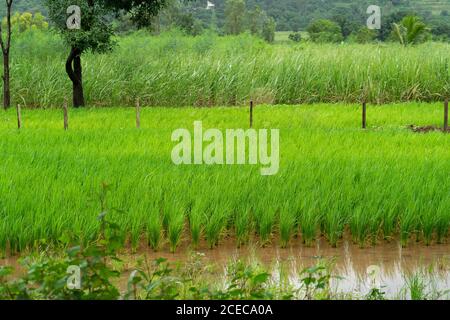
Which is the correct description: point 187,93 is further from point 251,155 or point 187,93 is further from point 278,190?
point 278,190

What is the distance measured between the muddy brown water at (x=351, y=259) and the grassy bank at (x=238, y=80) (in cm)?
1149

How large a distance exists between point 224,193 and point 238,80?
36.9 ft

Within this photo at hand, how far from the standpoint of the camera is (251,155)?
423 inches

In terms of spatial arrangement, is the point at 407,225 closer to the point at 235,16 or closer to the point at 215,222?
the point at 215,222

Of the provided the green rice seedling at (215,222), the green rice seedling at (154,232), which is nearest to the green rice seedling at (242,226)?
the green rice seedling at (215,222)

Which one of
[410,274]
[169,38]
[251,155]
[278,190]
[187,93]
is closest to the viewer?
[410,274]

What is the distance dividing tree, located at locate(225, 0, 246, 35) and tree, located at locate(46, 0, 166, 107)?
127 feet

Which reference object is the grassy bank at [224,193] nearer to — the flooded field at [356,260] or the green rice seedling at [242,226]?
the green rice seedling at [242,226]

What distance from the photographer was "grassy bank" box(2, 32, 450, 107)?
19.4m

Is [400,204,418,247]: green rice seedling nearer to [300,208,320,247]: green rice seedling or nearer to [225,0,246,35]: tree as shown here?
[300,208,320,247]: green rice seedling

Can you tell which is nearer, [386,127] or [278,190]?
[278,190]

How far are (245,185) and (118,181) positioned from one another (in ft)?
4.60

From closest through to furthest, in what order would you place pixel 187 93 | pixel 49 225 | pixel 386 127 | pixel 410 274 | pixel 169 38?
pixel 410 274 → pixel 49 225 → pixel 386 127 → pixel 187 93 → pixel 169 38
